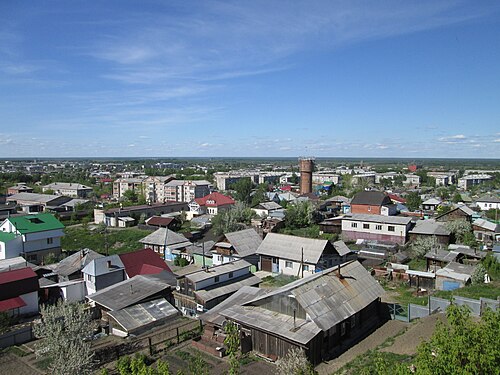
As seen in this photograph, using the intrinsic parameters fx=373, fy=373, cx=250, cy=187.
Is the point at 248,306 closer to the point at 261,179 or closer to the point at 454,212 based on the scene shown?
the point at 454,212

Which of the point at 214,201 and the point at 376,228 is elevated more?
the point at 214,201

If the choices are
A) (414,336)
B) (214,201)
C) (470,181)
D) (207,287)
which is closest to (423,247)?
(414,336)

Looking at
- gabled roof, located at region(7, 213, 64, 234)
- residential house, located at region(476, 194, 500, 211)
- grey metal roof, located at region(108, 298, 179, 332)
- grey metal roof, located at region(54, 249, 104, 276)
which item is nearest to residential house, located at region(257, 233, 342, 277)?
grey metal roof, located at region(108, 298, 179, 332)

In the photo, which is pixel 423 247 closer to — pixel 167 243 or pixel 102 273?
pixel 167 243

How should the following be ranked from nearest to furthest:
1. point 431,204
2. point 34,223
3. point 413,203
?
point 34,223, point 431,204, point 413,203

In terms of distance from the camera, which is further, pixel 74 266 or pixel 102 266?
pixel 74 266

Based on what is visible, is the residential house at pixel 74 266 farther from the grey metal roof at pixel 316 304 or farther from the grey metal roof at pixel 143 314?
the grey metal roof at pixel 316 304

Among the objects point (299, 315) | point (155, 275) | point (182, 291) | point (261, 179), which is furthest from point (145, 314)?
point (261, 179)
